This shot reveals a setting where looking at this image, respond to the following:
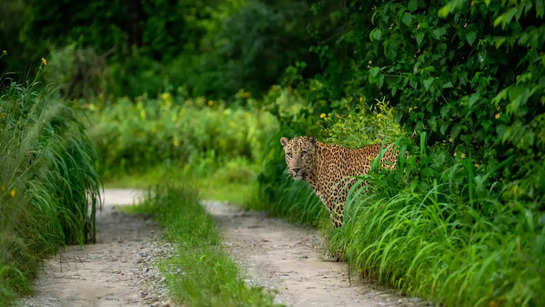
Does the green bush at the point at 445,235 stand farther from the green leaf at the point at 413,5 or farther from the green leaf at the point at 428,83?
the green leaf at the point at 413,5

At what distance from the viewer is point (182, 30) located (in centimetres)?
3122

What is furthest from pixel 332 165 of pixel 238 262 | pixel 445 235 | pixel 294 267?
pixel 445 235

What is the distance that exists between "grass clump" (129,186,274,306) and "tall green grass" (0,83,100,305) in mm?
1105

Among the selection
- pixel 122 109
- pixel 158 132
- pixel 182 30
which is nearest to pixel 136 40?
pixel 182 30

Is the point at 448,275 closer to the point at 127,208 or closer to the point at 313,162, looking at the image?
the point at 313,162

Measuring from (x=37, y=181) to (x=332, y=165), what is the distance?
2.91 metres

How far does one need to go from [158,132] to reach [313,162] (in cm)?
1020

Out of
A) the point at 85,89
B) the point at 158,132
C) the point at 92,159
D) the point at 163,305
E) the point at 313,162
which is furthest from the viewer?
the point at 85,89

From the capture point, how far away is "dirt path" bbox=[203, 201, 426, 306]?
6270 mm

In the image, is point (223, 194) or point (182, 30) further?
point (182, 30)

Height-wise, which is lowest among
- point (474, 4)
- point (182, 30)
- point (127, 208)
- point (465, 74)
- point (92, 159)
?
point (127, 208)

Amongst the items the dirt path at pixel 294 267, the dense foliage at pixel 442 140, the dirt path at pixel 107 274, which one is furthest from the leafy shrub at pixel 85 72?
the dirt path at pixel 107 274

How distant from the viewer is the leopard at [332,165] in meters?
7.98

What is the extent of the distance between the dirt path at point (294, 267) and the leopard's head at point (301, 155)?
84 centimetres
